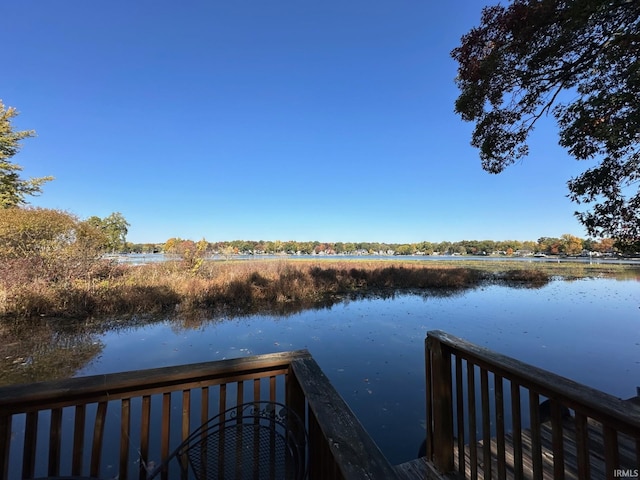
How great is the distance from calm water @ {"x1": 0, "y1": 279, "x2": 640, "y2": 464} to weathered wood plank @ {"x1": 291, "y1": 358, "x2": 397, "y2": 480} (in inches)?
92.5

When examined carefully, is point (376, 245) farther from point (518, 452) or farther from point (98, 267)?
point (518, 452)

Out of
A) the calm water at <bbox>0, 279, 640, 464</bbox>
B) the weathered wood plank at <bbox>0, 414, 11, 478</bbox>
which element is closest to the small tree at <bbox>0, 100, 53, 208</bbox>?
the calm water at <bbox>0, 279, 640, 464</bbox>

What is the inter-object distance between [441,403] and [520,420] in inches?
26.2

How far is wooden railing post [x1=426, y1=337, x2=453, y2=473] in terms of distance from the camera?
1.96 metres

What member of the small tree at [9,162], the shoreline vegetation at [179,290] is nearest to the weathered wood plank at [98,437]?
the shoreline vegetation at [179,290]

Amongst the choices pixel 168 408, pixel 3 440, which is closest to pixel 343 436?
pixel 168 408

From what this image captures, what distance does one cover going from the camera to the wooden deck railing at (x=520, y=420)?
973 millimetres

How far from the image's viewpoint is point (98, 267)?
1105 centimetres

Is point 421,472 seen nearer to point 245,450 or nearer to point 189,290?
point 245,450

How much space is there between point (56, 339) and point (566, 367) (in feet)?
33.8

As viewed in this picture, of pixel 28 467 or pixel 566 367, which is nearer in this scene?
pixel 28 467

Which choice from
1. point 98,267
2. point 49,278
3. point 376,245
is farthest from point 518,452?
point 376,245

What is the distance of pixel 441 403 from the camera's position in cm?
199

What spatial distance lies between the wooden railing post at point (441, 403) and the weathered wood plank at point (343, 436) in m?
1.03
